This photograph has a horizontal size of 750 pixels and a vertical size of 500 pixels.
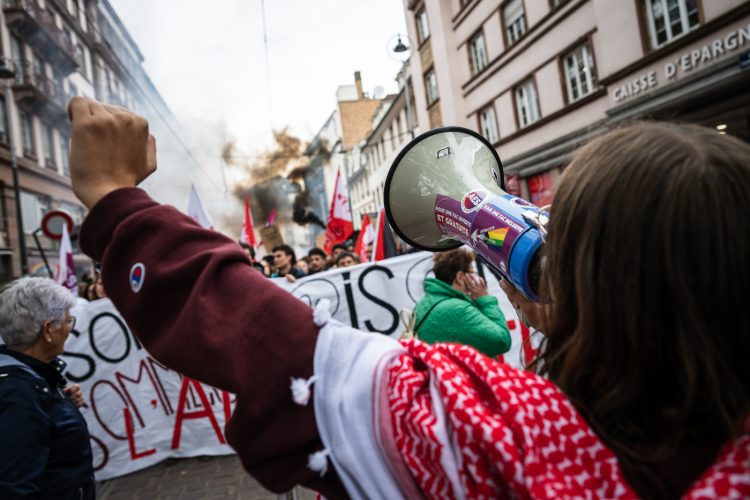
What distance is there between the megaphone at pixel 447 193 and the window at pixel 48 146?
24.6m

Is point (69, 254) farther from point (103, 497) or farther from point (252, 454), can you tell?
point (252, 454)

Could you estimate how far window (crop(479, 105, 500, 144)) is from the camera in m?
16.5

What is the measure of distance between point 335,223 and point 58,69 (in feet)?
71.3

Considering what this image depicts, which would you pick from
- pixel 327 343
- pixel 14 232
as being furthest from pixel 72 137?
pixel 14 232

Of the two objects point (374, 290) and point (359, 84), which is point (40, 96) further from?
point (359, 84)

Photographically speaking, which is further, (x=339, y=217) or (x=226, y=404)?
(x=339, y=217)

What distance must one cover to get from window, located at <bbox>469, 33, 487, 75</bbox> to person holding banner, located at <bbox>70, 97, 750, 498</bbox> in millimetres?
17063

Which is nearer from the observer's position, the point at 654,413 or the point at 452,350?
the point at 654,413

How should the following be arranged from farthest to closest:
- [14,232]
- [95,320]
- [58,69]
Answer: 1. [58,69]
2. [14,232]
3. [95,320]

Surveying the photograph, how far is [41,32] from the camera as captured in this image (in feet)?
68.6

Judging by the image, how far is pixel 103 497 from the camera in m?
4.29

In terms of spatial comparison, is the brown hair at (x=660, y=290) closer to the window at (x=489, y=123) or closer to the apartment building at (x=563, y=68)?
the apartment building at (x=563, y=68)

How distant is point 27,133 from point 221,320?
2474 centimetres

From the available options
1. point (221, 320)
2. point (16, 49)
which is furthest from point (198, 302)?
point (16, 49)
